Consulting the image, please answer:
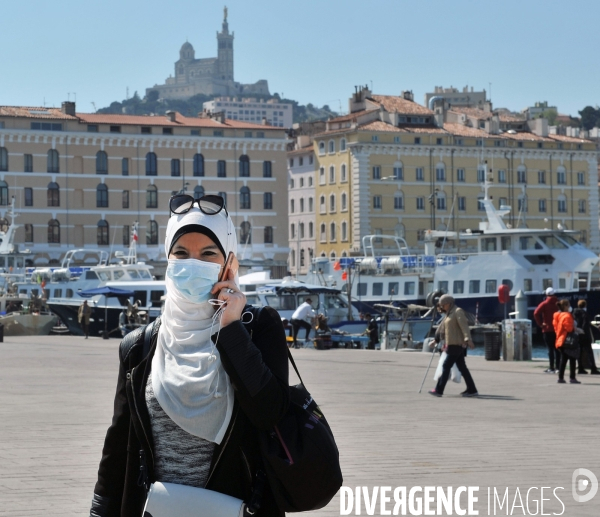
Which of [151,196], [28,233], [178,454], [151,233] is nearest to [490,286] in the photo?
[151,233]

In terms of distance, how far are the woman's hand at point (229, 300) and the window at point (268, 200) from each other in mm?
Answer: 80651

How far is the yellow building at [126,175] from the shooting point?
7888cm

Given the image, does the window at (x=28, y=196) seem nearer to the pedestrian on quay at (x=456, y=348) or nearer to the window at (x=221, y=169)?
the window at (x=221, y=169)

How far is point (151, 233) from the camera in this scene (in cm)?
8138

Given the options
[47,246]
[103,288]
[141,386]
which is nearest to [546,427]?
[141,386]

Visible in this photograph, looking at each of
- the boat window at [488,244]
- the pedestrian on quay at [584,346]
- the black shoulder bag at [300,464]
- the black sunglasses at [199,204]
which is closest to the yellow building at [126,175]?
the boat window at [488,244]

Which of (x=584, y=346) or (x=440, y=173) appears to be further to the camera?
(x=440, y=173)

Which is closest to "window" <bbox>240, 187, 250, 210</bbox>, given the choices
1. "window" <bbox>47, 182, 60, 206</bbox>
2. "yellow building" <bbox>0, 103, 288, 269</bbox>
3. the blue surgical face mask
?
"yellow building" <bbox>0, 103, 288, 269</bbox>

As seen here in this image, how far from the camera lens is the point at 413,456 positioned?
32.8 ft

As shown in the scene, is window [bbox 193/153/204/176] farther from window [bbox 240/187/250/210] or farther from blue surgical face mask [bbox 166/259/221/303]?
blue surgical face mask [bbox 166/259/221/303]

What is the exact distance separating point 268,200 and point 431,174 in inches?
545

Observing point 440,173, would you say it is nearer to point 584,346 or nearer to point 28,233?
point 28,233

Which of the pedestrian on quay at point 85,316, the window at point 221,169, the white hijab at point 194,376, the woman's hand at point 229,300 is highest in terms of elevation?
the window at point 221,169

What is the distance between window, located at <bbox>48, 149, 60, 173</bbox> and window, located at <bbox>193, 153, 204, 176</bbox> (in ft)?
30.6
